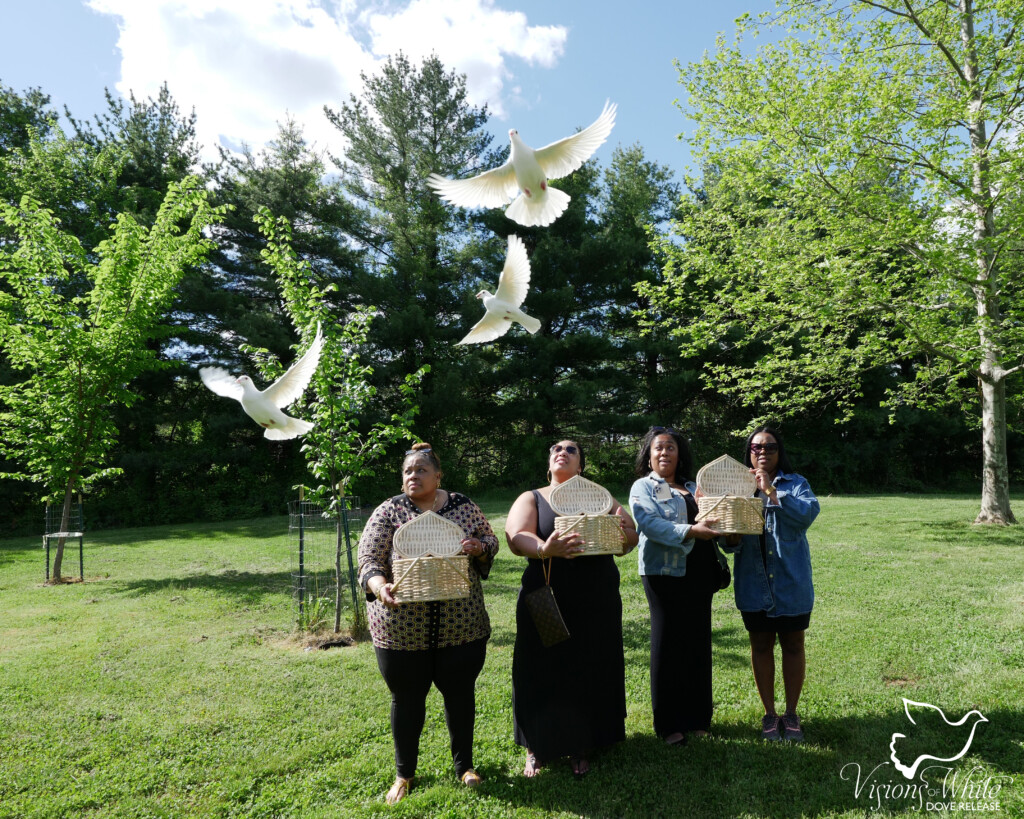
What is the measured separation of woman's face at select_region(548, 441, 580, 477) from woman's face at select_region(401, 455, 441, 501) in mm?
711

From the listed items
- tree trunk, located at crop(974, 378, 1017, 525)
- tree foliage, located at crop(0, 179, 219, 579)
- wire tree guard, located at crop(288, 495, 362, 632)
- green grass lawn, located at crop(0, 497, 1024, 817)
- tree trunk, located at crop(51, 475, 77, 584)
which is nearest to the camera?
green grass lawn, located at crop(0, 497, 1024, 817)

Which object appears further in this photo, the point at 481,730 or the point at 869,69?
the point at 869,69

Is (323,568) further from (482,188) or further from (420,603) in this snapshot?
(482,188)

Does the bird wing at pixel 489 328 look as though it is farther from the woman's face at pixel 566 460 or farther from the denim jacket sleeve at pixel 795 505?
the denim jacket sleeve at pixel 795 505

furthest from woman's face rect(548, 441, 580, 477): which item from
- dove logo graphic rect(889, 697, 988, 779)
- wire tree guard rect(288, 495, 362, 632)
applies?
wire tree guard rect(288, 495, 362, 632)

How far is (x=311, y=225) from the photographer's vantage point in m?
21.5

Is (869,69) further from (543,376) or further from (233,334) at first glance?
(233,334)

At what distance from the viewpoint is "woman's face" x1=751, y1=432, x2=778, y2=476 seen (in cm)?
388

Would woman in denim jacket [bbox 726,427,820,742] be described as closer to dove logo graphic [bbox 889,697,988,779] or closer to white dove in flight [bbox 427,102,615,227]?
→ dove logo graphic [bbox 889,697,988,779]

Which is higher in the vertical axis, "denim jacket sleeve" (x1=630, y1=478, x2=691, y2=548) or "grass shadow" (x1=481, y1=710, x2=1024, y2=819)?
"denim jacket sleeve" (x1=630, y1=478, x2=691, y2=548)

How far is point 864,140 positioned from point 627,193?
14.6 metres

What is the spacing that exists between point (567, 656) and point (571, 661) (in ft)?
0.12

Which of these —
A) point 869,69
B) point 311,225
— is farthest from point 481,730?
point 311,225

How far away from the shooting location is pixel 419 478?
132 inches
